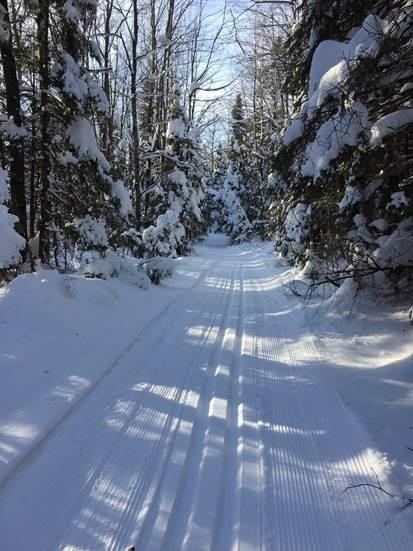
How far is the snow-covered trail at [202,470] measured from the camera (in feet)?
7.90

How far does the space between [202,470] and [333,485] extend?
1003 mm

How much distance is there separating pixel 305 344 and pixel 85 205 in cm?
524

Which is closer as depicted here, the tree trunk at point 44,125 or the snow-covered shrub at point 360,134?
the snow-covered shrub at point 360,134

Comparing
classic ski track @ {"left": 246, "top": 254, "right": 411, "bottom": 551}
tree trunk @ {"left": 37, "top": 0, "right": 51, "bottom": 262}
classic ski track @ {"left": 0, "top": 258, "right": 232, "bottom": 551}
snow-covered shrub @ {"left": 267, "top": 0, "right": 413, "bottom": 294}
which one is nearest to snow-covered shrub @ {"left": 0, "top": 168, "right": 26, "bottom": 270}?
tree trunk @ {"left": 37, "top": 0, "right": 51, "bottom": 262}

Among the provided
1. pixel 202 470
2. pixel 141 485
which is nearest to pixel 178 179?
pixel 202 470

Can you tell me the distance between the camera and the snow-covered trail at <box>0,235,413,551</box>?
2.41m

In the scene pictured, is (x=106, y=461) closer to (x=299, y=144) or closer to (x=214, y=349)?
(x=214, y=349)

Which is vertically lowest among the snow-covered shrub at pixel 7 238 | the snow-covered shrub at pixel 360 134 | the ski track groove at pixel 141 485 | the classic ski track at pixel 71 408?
the classic ski track at pixel 71 408

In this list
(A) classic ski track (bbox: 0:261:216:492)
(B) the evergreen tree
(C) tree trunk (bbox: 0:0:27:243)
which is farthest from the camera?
(B) the evergreen tree

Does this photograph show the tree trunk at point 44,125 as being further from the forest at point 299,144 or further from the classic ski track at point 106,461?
the classic ski track at point 106,461

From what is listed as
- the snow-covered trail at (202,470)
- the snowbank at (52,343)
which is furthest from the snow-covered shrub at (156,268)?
the snow-covered trail at (202,470)

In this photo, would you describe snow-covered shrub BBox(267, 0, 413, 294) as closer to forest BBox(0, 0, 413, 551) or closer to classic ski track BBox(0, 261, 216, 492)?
forest BBox(0, 0, 413, 551)

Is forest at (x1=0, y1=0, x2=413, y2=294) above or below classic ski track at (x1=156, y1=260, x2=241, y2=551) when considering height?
above

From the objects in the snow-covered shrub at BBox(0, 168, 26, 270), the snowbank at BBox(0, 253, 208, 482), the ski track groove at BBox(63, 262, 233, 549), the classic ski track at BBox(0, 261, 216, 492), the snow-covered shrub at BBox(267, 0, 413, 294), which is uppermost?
the snow-covered shrub at BBox(267, 0, 413, 294)
